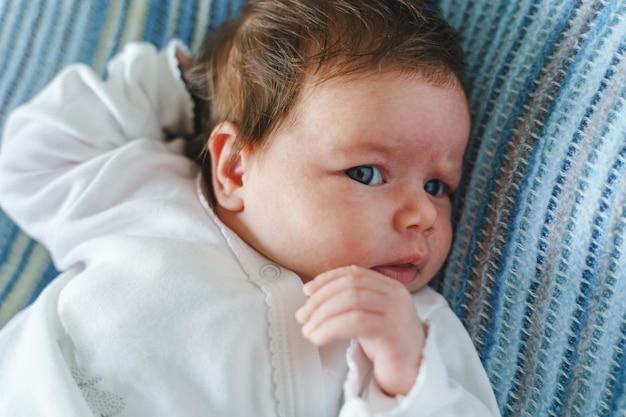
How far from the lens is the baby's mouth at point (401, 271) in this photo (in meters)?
0.86

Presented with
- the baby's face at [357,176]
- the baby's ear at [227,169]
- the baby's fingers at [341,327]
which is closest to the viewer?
the baby's fingers at [341,327]

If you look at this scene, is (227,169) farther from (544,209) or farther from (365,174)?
(544,209)

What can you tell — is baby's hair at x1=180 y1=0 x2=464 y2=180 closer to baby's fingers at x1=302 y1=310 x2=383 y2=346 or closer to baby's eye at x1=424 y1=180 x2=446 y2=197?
baby's eye at x1=424 y1=180 x2=446 y2=197

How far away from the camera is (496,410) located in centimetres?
81

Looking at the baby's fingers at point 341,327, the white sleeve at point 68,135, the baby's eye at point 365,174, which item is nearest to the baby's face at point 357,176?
the baby's eye at point 365,174

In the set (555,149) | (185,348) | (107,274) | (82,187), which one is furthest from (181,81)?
(555,149)

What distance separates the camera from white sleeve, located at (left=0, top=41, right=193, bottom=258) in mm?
1012

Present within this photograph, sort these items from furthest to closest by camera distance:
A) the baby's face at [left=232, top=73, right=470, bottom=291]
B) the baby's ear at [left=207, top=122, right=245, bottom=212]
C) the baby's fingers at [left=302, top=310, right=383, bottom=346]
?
1. the baby's ear at [left=207, top=122, right=245, bottom=212]
2. the baby's face at [left=232, top=73, right=470, bottom=291]
3. the baby's fingers at [left=302, top=310, right=383, bottom=346]

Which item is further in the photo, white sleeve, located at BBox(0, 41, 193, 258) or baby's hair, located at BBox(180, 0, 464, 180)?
white sleeve, located at BBox(0, 41, 193, 258)

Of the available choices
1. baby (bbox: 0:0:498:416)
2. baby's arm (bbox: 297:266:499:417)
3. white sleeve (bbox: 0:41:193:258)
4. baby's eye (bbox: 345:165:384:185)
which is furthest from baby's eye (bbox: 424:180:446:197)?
white sleeve (bbox: 0:41:193:258)

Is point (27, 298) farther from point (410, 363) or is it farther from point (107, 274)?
point (410, 363)

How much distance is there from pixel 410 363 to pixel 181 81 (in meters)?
0.62

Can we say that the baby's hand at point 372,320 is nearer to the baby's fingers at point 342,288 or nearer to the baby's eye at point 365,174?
the baby's fingers at point 342,288

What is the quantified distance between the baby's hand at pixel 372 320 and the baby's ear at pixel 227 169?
239mm
